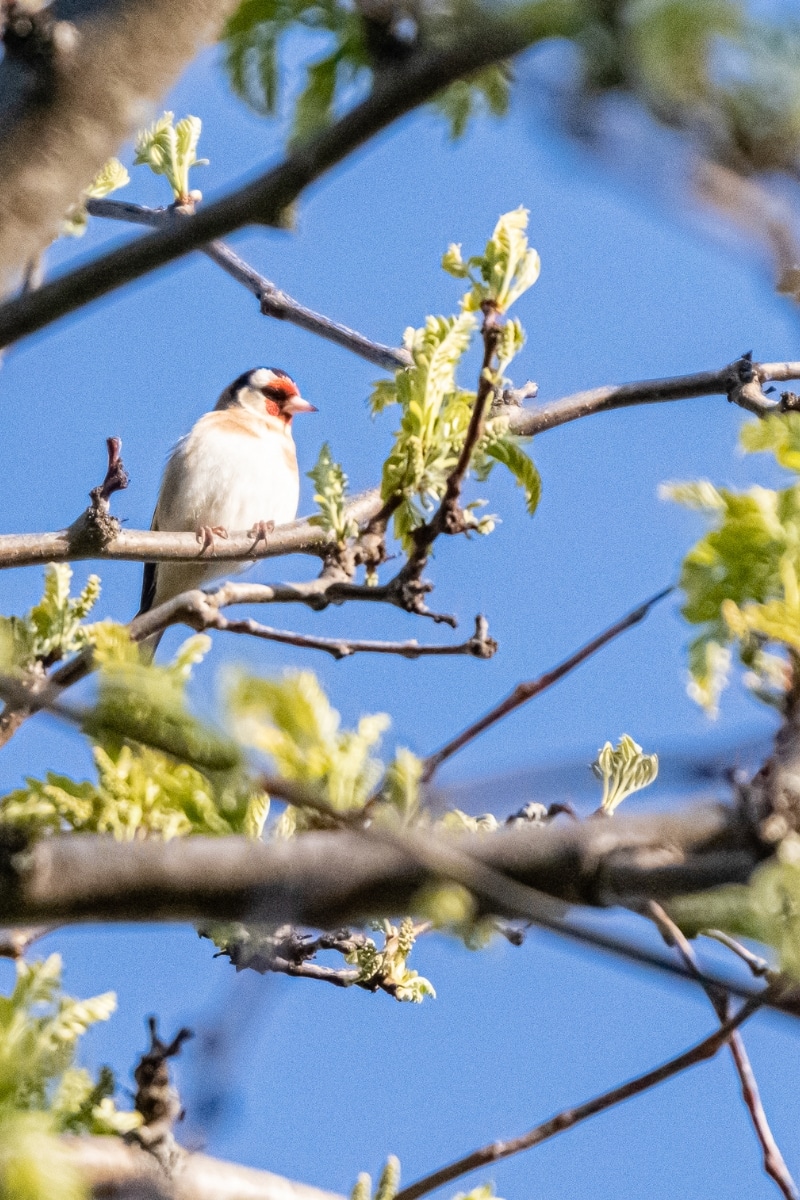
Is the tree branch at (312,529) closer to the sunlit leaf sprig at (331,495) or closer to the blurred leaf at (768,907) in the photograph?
the sunlit leaf sprig at (331,495)

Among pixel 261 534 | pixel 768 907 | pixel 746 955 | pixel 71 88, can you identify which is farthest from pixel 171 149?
pixel 768 907

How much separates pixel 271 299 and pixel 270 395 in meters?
4.65

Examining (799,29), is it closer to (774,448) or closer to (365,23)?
(365,23)

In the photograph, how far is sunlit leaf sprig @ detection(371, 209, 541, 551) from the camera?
2791 millimetres

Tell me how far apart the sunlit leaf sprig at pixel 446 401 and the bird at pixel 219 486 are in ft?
14.4

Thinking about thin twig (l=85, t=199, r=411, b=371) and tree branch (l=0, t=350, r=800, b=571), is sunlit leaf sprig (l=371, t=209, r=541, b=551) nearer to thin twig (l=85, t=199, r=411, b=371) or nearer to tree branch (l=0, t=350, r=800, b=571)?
tree branch (l=0, t=350, r=800, b=571)

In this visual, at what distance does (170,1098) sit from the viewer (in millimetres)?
2357

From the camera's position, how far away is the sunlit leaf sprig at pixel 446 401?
279 centimetres

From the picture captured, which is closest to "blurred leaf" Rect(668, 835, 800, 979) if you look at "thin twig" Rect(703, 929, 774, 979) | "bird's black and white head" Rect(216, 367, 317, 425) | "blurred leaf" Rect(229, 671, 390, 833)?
"blurred leaf" Rect(229, 671, 390, 833)

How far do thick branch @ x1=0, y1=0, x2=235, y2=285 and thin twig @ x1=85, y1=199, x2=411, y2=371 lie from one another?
2.79 meters

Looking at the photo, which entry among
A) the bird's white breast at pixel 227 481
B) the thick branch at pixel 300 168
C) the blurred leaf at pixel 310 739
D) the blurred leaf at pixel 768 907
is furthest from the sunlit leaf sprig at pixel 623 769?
the bird's white breast at pixel 227 481

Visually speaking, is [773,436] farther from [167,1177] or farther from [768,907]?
[167,1177]

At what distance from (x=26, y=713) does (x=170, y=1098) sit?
99 centimetres

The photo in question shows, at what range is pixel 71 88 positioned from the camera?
6.09ft
